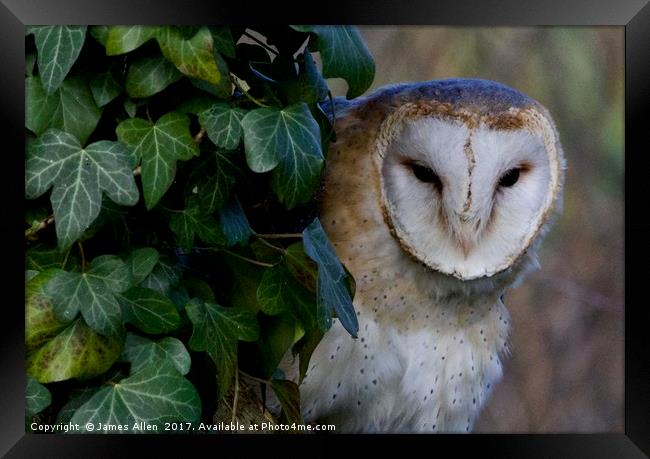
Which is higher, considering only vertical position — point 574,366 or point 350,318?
point 350,318

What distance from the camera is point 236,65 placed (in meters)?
1.28

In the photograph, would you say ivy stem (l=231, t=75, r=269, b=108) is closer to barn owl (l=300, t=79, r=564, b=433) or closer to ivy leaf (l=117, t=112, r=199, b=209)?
ivy leaf (l=117, t=112, r=199, b=209)

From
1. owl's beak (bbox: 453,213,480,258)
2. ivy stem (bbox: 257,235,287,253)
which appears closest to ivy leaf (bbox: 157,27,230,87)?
ivy stem (bbox: 257,235,287,253)

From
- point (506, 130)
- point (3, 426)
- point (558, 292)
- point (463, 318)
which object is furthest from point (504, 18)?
point (3, 426)

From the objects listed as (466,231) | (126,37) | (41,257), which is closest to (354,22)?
(126,37)

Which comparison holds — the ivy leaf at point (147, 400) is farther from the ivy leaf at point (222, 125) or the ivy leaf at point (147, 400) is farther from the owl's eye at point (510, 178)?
the owl's eye at point (510, 178)

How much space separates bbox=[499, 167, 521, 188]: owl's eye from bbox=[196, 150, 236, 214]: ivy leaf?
54 cm

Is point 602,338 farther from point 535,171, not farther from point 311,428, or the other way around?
point 311,428

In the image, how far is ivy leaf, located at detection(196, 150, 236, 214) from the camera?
1.23 meters

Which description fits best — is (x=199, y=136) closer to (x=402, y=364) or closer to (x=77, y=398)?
(x=77, y=398)

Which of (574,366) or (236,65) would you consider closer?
(236,65)

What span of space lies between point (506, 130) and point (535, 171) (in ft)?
0.31

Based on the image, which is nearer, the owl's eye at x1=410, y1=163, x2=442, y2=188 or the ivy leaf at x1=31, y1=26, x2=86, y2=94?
the ivy leaf at x1=31, y1=26, x2=86, y2=94

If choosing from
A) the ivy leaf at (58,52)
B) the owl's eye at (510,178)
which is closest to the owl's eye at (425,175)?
the owl's eye at (510,178)
